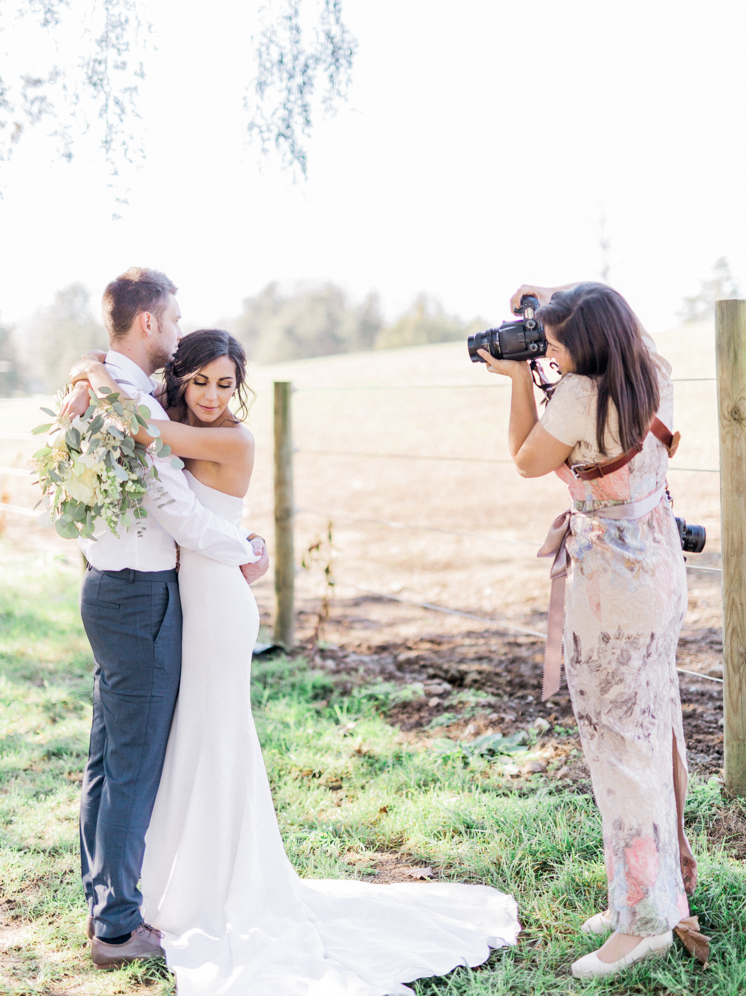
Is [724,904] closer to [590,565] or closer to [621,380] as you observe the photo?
[590,565]

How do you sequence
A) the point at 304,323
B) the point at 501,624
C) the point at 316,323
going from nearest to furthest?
the point at 501,624
the point at 316,323
the point at 304,323

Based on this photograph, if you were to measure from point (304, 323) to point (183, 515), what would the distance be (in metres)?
37.3

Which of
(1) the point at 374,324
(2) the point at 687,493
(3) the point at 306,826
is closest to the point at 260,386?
(2) the point at 687,493

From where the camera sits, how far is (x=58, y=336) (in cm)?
3488

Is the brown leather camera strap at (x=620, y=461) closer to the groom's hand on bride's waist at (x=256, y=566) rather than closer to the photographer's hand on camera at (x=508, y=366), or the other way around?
the photographer's hand on camera at (x=508, y=366)

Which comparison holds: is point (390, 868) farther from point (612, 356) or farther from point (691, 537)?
point (612, 356)

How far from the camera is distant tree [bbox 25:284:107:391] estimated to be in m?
32.8

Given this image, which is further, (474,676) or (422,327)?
(422,327)

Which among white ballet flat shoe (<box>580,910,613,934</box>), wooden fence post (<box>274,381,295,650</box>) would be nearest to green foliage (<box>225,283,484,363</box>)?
wooden fence post (<box>274,381,295,650</box>)

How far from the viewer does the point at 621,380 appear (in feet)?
6.36

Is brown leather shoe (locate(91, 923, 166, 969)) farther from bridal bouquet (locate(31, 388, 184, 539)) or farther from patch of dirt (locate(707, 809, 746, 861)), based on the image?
patch of dirt (locate(707, 809, 746, 861))

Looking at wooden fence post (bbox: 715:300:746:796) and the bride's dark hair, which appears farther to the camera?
wooden fence post (bbox: 715:300:746:796)

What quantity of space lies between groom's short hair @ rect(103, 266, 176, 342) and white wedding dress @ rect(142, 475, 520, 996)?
1.49 ft

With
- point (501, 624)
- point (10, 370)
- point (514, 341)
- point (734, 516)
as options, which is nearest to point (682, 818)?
point (734, 516)
